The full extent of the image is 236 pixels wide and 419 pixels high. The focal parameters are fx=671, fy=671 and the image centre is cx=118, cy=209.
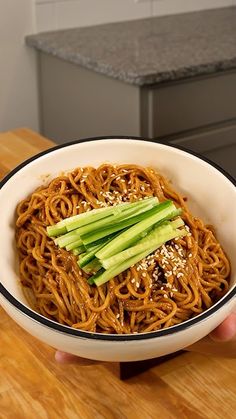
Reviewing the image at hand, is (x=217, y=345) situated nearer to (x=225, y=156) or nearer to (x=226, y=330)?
(x=226, y=330)

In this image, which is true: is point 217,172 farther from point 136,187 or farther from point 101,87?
point 101,87

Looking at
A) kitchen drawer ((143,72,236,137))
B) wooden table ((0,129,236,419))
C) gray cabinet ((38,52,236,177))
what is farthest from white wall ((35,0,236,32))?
wooden table ((0,129,236,419))

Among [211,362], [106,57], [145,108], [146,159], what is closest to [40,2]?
[106,57]

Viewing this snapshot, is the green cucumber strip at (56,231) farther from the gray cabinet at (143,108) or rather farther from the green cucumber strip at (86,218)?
the gray cabinet at (143,108)

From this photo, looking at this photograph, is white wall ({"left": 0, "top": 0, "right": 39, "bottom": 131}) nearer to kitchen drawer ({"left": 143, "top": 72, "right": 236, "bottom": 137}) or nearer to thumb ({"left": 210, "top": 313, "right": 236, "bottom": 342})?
kitchen drawer ({"left": 143, "top": 72, "right": 236, "bottom": 137})

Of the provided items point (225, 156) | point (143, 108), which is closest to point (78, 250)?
point (143, 108)

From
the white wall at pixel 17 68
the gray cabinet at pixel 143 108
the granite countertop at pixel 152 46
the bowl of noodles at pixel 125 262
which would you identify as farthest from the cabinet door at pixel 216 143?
the bowl of noodles at pixel 125 262

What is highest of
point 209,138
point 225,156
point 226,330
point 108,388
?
point 226,330

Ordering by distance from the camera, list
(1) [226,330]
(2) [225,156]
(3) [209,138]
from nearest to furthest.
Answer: (1) [226,330], (3) [209,138], (2) [225,156]
